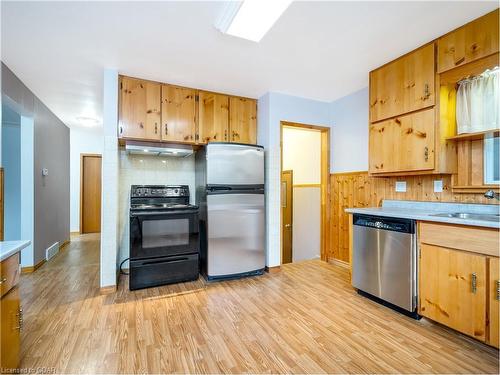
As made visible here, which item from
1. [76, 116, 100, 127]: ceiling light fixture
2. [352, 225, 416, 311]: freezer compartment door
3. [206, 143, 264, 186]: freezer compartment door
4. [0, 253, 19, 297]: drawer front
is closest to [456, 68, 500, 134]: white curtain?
[352, 225, 416, 311]: freezer compartment door

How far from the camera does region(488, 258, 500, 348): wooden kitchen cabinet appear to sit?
5.35 feet

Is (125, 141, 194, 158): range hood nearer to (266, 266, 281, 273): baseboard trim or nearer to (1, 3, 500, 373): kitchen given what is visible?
(1, 3, 500, 373): kitchen

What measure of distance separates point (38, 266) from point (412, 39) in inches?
206

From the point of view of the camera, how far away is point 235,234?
3088 mm

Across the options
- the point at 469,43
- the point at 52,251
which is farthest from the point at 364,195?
the point at 52,251

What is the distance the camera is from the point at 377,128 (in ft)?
9.00

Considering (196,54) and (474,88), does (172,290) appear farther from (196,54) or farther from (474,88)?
(474,88)

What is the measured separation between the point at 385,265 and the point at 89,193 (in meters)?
6.56

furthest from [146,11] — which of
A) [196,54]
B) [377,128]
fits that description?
[377,128]

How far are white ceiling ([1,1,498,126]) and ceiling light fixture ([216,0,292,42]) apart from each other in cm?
10

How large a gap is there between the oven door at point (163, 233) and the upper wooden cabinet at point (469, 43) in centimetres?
290

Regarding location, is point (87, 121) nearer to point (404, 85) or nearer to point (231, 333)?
point (231, 333)

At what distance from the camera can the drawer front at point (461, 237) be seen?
1.66 metres

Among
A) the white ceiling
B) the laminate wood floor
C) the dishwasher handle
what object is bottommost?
the laminate wood floor
